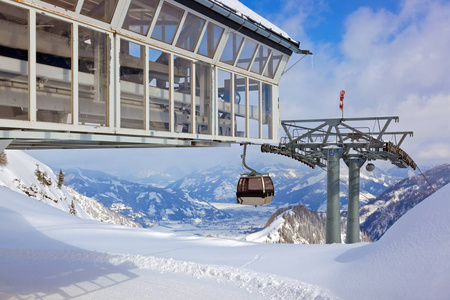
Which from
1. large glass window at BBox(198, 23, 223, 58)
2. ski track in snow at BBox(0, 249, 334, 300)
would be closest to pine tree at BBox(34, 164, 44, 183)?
ski track in snow at BBox(0, 249, 334, 300)

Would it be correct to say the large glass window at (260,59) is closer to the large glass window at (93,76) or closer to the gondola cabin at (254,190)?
the gondola cabin at (254,190)

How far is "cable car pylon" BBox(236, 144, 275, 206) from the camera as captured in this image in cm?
1136

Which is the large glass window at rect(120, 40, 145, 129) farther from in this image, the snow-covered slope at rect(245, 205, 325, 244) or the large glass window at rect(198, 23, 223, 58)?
the snow-covered slope at rect(245, 205, 325, 244)

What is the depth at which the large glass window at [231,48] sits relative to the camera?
9438 millimetres

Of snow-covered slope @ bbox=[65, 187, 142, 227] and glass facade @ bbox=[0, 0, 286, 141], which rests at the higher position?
glass facade @ bbox=[0, 0, 286, 141]

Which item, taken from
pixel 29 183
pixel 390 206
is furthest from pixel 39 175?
pixel 390 206

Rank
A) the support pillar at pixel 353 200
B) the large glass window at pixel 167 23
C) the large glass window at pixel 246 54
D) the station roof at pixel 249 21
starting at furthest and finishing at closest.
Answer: the support pillar at pixel 353 200, the large glass window at pixel 246 54, the station roof at pixel 249 21, the large glass window at pixel 167 23

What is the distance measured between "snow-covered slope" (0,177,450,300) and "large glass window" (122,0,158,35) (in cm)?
776

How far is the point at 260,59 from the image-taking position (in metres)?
10.6

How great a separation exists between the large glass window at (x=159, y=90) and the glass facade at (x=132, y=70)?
2 cm

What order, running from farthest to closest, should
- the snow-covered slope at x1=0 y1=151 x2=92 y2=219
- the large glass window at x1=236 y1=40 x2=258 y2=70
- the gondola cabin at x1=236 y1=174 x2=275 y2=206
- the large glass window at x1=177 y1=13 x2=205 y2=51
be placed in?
the snow-covered slope at x1=0 y1=151 x2=92 y2=219, the gondola cabin at x1=236 y1=174 x2=275 y2=206, the large glass window at x1=236 y1=40 x2=258 y2=70, the large glass window at x1=177 y1=13 x2=205 y2=51

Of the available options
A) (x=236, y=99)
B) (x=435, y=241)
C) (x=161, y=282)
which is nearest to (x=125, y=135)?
(x=236, y=99)

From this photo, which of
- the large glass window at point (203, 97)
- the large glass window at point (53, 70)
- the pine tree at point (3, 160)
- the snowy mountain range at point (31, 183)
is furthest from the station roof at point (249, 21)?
the pine tree at point (3, 160)

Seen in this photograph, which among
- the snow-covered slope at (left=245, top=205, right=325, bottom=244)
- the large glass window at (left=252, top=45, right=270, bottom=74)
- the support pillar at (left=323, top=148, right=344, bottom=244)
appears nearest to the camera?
the large glass window at (left=252, top=45, right=270, bottom=74)
